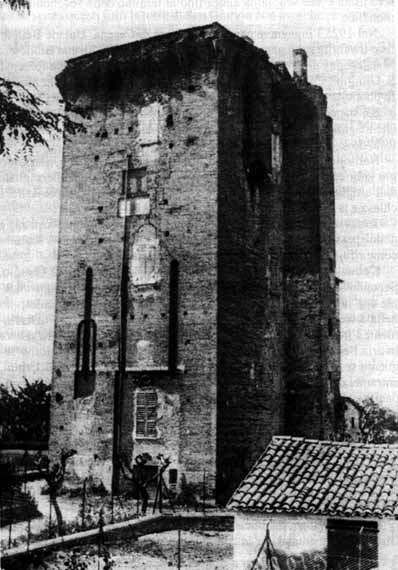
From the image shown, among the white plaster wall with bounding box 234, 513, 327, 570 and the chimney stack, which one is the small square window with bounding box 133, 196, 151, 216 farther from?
the white plaster wall with bounding box 234, 513, 327, 570

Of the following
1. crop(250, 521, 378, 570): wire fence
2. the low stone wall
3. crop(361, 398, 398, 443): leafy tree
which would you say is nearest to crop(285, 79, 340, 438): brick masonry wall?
the low stone wall

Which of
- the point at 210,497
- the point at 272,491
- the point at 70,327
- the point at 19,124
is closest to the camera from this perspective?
the point at 19,124

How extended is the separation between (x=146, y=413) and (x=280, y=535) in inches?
475

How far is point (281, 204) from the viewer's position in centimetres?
2647

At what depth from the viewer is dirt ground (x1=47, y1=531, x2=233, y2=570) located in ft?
47.8

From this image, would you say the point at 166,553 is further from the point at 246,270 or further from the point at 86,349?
the point at 246,270

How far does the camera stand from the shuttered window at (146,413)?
75.2 ft

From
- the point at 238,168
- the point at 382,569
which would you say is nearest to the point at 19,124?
the point at 382,569

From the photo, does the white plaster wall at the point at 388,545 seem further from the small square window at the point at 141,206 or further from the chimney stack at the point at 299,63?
the chimney stack at the point at 299,63

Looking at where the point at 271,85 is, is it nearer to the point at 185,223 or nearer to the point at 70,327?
the point at 185,223

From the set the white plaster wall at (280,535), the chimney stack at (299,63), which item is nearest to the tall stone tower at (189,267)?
the chimney stack at (299,63)

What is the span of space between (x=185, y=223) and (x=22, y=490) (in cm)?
1030

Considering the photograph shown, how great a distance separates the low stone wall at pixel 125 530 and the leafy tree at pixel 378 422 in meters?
22.8

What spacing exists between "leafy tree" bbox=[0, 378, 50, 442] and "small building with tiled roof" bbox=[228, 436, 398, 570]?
24237mm
